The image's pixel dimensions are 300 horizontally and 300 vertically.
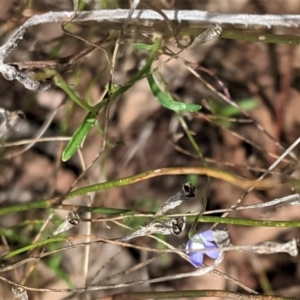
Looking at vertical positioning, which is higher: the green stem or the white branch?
the white branch

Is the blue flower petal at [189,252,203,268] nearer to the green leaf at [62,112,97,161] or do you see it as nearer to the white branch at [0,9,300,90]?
the green leaf at [62,112,97,161]

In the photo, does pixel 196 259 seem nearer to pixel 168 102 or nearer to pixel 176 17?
pixel 168 102

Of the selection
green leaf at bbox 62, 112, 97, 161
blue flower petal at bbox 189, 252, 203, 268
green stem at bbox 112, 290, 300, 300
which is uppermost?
green leaf at bbox 62, 112, 97, 161

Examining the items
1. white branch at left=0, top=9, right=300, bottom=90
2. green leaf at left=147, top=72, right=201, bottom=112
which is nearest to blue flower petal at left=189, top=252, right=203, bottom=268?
green leaf at left=147, top=72, right=201, bottom=112

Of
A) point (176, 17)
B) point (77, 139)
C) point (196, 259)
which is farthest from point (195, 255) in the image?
point (176, 17)

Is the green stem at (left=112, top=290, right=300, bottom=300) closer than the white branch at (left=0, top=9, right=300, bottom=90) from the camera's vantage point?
Yes

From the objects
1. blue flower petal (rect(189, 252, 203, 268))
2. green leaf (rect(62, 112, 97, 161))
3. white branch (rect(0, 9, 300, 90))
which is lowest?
blue flower petal (rect(189, 252, 203, 268))

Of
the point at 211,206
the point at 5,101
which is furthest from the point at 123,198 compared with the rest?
the point at 5,101

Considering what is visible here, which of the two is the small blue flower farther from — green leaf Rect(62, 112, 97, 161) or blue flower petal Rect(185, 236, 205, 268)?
green leaf Rect(62, 112, 97, 161)

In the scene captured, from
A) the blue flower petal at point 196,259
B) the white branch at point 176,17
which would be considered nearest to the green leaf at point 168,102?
the white branch at point 176,17

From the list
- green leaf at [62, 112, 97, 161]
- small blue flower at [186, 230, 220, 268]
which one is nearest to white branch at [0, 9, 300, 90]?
green leaf at [62, 112, 97, 161]

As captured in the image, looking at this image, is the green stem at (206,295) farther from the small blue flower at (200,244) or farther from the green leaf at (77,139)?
the green leaf at (77,139)
